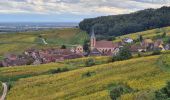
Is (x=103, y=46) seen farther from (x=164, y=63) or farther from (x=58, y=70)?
(x=164, y=63)

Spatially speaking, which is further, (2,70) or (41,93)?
(2,70)

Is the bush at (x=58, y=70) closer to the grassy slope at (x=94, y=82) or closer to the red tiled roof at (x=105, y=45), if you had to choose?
the grassy slope at (x=94, y=82)

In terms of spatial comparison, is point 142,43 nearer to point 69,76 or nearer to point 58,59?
point 58,59

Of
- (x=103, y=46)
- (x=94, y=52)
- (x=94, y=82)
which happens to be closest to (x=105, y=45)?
(x=103, y=46)

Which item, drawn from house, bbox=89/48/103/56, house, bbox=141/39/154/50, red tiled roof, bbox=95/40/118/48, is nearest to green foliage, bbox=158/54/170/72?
house, bbox=141/39/154/50

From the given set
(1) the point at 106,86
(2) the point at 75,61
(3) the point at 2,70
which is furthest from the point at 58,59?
(1) the point at 106,86

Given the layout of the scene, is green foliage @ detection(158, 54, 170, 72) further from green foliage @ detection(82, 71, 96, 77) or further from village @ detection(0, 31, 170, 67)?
village @ detection(0, 31, 170, 67)

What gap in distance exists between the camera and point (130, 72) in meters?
82.5

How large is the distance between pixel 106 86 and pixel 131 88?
7992mm

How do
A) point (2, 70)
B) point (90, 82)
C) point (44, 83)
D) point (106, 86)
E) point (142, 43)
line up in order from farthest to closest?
1. point (142, 43)
2. point (2, 70)
3. point (44, 83)
4. point (90, 82)
5. point (106, 86)

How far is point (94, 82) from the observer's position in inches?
3157

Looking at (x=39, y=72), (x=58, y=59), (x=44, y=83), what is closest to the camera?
(x=44, y=83)

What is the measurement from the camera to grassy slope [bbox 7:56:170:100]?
69544 millimetres

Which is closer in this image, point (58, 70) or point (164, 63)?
point (164, 63)
